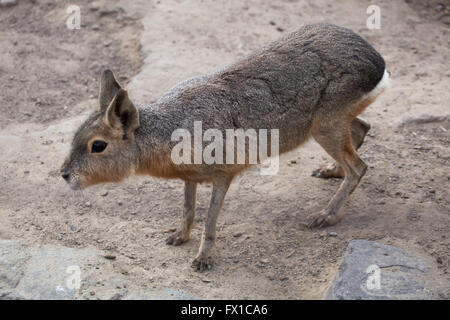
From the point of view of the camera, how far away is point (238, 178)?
6125 millimetres

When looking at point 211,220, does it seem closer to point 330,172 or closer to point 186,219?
point 186,219

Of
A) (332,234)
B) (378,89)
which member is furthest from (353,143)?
(332,234)

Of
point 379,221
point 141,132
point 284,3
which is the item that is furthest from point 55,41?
point 379,221

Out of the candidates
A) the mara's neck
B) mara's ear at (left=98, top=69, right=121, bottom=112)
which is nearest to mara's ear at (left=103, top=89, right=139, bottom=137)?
the mara's neck

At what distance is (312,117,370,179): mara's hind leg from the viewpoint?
19.0 feet

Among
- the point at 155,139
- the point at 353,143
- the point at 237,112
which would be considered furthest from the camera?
the point at 353,143

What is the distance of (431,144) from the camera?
6289 millimetres

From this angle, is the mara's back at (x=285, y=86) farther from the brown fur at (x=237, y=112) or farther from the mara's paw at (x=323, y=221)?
the mara's paw at (x=323, y=221)

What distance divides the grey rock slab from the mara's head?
195 cm

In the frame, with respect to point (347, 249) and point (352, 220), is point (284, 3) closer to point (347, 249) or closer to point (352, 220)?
point (352, 220)

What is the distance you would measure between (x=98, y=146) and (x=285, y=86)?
1703mm

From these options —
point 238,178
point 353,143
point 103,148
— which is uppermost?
point 103,148

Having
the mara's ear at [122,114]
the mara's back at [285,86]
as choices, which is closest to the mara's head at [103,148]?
the mara's ear at [122,114]

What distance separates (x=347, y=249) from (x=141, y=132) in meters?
1.97
